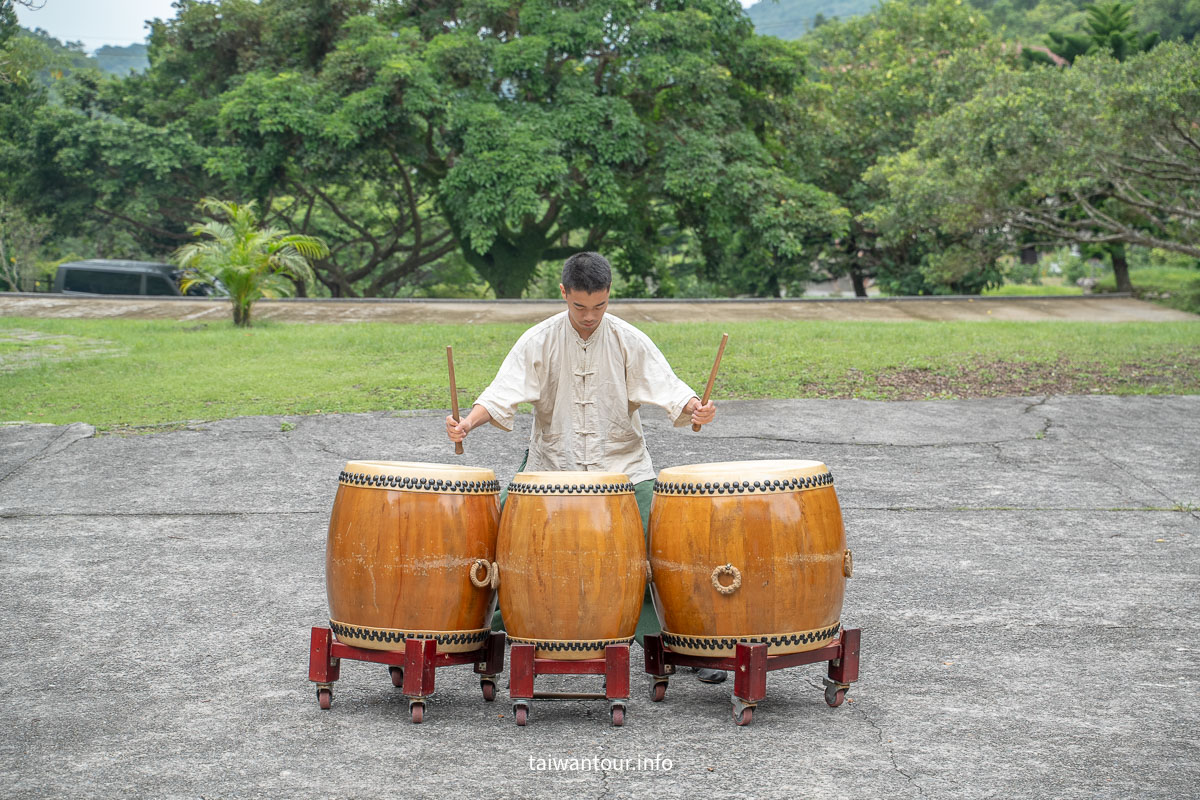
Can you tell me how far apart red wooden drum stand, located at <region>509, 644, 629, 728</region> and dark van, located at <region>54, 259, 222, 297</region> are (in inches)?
807

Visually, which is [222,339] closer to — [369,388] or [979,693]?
[369,388]

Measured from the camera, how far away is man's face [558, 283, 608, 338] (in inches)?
173

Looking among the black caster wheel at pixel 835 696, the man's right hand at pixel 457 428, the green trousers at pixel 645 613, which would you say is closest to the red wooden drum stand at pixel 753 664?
Result: the black caster wheel at pixel 835 696

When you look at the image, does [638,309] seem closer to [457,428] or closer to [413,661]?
[457,428]

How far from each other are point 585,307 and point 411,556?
1145 mm

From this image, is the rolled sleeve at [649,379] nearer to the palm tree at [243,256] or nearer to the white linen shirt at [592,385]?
the white linen shirt at [592,385]

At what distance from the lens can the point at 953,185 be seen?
1566 cm

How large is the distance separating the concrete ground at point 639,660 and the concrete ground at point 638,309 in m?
9.32

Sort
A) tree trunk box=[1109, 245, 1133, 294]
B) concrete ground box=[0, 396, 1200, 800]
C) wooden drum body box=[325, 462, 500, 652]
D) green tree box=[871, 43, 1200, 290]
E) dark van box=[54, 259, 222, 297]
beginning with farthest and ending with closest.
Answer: dark van box=[54, 259, 222, 297], tree trunk box=[1109, 245, 1133, 294], green tree box=[871, 43, 1200, 290], wooden drum body box=[325, 462, 500, 652], concrete ground box=[0, 396, 1200, 800]

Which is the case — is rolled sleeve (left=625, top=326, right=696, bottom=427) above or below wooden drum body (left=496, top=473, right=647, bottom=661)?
above

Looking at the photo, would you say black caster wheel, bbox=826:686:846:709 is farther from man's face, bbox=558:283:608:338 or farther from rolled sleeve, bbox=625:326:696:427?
man's face, bbox=558:283:608:338

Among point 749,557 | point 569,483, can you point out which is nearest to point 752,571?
point 749,557

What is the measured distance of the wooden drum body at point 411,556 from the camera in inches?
159

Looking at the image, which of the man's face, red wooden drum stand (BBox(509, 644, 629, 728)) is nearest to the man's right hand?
the man's face
